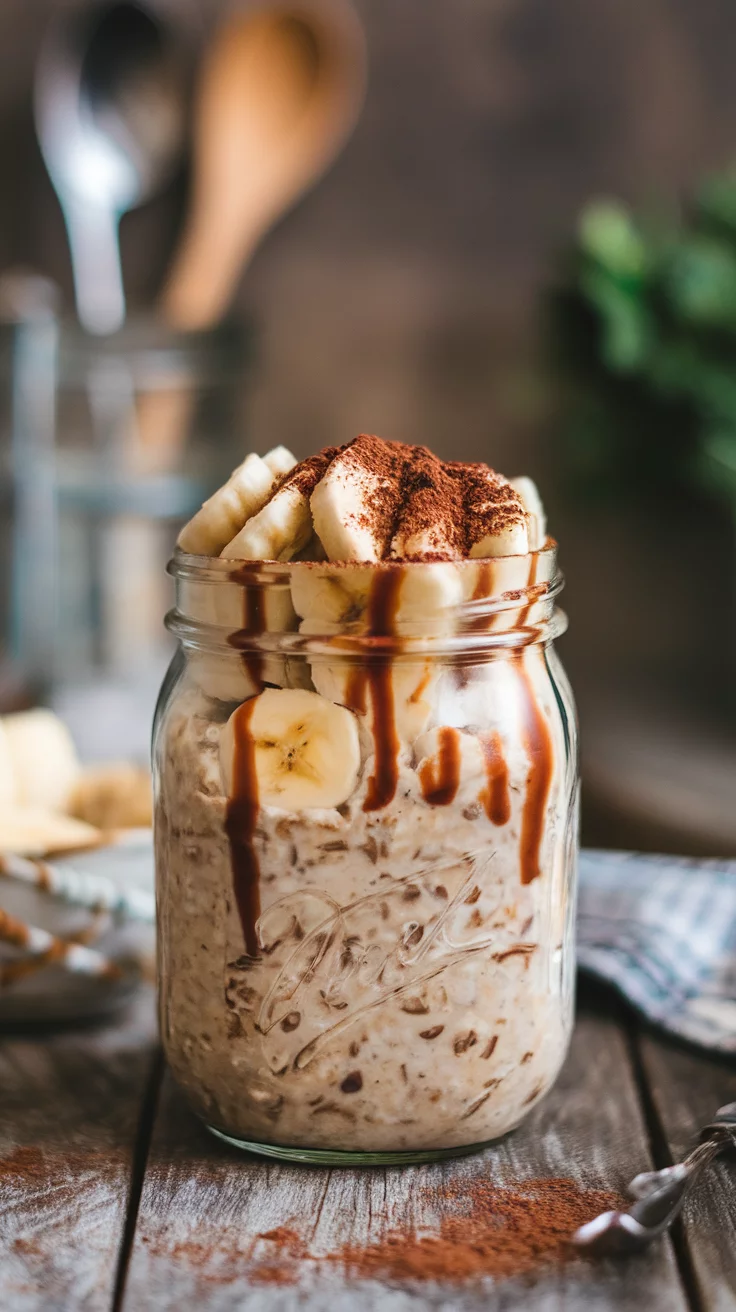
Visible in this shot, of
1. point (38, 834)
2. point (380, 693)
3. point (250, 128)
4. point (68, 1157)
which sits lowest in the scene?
point (68, 1157)

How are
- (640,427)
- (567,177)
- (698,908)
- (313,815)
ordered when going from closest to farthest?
(313,815) → (698,908) → (640,427) → (567,177)

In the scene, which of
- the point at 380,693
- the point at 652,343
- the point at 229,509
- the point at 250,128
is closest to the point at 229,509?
the point at 229,509

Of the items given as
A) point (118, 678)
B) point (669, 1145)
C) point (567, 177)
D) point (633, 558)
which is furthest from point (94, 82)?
point (669, 1145)

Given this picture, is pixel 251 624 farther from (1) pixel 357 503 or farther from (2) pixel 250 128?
(2) pixel 250 128

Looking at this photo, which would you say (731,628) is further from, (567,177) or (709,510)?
(567,177)

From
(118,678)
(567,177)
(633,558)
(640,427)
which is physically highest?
(567,177)
